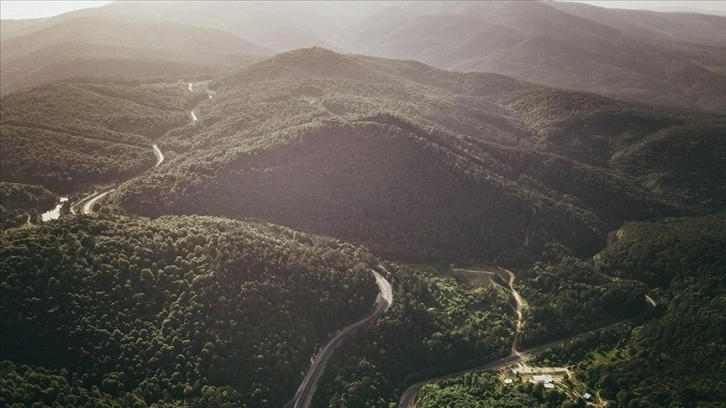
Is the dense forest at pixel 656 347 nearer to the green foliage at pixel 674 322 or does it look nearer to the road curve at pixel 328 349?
the green foliage at pixel 674 322

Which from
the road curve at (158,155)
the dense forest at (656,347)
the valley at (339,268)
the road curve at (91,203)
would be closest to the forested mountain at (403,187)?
the valley at (339,268)

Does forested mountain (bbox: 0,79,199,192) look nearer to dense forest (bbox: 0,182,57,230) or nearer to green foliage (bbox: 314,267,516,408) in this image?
dense forest (bbox: 0,182,57,230)

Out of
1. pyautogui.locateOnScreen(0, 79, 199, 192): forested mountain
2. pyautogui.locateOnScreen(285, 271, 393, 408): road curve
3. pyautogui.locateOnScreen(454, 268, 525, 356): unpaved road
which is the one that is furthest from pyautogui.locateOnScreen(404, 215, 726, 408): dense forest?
pyautogui.locateOnScreen(0, 79, 199, 192): forested mountain

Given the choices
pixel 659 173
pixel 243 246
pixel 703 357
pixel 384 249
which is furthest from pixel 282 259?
pixel 659 173

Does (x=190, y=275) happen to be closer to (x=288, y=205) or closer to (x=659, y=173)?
(x=288, y=205)

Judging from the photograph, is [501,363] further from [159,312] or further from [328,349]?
[159,312]
